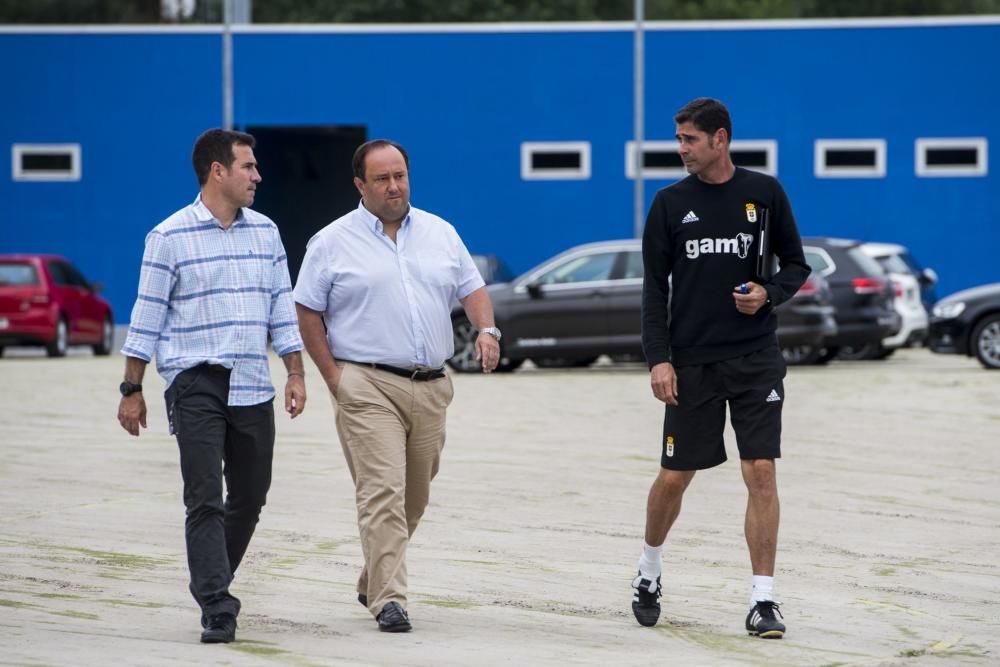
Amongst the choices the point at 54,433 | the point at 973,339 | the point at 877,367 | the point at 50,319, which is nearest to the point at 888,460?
the point at 54,433

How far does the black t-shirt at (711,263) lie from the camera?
6.75 metres

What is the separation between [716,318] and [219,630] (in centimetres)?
208

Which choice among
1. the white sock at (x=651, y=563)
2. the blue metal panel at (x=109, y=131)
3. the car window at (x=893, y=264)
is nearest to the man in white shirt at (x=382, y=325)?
the white sock at (x=651, y=563)

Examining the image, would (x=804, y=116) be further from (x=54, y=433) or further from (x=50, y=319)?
(x=54, y=433)

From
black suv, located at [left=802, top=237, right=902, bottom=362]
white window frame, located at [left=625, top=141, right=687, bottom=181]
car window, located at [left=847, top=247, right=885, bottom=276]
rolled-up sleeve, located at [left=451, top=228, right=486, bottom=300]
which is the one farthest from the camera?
white window frame, located at [left=625, top=141, right=687, bottom=181]

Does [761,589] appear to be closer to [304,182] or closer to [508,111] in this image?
[508,111]

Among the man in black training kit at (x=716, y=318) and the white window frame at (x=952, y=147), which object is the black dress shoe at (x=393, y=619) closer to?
the man in black training kit at (x=716, y=318)

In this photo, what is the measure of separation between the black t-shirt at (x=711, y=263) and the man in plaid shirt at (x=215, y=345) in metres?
1.35

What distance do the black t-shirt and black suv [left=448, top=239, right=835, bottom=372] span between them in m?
15.6

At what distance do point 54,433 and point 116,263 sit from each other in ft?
70.1

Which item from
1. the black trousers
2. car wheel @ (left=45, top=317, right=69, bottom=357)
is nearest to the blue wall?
car wheel @ (left=45, top=317, right=69, bottom=357)

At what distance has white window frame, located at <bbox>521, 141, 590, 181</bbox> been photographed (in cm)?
3506

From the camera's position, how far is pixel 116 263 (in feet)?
118

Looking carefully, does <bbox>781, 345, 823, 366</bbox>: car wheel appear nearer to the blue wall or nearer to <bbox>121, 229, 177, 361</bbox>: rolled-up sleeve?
the blue wall
